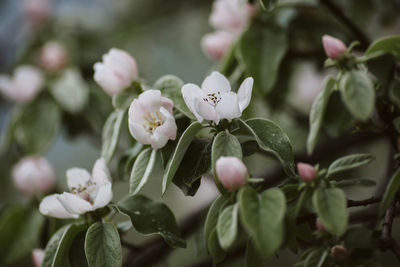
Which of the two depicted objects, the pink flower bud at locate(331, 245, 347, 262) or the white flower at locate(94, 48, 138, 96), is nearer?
the pink flower bud at locate(331, 245, 347, 262)

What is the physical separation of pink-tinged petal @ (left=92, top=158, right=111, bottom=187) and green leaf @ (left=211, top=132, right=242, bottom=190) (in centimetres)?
20

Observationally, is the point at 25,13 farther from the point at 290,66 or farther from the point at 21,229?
the point at 290,66

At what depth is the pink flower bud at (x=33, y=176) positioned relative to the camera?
4.03 ft

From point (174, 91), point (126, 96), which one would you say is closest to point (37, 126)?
point (126, 96)

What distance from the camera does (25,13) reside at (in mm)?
1747

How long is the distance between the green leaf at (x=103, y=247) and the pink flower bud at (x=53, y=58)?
31.9 inches

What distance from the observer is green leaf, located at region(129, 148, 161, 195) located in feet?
2.40

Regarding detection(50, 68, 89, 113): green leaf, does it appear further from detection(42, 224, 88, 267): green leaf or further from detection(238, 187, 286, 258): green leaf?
detection(238, 187, 286, 258): green leaf

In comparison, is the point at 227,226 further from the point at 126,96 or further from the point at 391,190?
the point at 126,96

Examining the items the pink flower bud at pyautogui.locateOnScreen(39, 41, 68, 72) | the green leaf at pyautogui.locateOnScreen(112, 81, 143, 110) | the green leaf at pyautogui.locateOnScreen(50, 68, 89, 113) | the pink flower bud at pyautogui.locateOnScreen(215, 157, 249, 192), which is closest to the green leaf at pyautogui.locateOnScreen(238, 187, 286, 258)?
the pink flower bud at pyautogui.locateOnScreen(215, 157, 249, 192)

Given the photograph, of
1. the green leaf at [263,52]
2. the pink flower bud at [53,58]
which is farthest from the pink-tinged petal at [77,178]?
the pink flower bud at [53,58]

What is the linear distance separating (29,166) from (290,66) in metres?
0.66

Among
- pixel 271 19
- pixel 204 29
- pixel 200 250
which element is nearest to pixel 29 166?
pixel 200 250

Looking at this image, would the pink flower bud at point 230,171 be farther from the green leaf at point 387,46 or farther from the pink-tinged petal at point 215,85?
the green leaf at point 387,46
